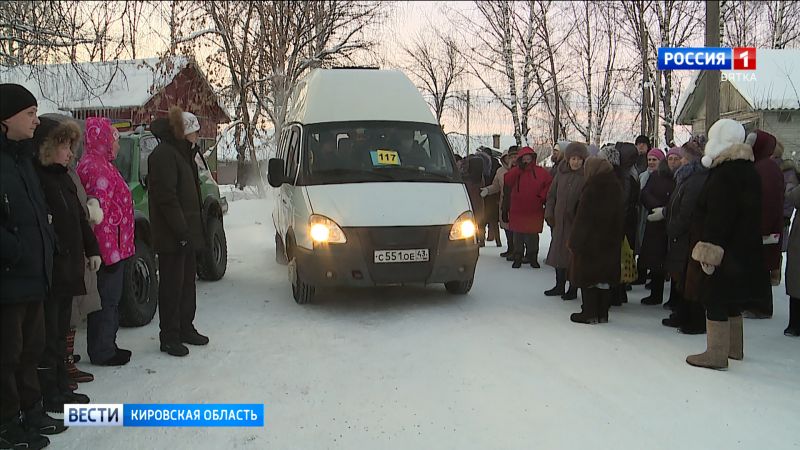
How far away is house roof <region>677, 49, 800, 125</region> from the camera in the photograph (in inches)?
784

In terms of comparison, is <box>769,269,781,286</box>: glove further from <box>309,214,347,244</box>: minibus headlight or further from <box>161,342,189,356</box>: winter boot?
<box>161,342,189,356</box>: winter boot

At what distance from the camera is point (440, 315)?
6469 mm

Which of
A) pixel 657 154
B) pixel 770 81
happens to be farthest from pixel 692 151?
pixel 770 81

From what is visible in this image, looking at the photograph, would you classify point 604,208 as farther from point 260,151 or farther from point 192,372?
point 260,151

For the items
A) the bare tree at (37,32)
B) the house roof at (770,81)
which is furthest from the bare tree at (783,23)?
the bare tree at (37,32)

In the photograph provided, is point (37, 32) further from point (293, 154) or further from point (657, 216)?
point (657, 216)

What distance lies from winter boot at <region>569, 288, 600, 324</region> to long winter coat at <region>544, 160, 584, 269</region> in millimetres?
925

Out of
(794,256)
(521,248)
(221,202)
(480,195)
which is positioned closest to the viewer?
(794,256)

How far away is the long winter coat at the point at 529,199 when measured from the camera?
30.9ft

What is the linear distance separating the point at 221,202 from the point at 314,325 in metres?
3.46

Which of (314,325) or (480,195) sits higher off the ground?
(480,195)

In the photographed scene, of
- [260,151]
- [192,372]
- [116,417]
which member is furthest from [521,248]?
[260,151]

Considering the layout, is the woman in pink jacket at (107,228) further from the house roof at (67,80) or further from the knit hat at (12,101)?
the house roof at (67,80)

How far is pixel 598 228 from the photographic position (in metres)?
6.02
